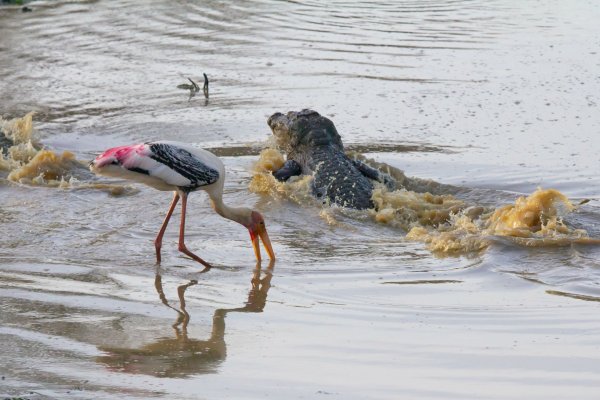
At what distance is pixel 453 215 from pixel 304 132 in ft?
7.10

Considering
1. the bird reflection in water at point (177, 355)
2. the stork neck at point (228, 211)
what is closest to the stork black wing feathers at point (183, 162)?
the stork neck at point (228, 211)

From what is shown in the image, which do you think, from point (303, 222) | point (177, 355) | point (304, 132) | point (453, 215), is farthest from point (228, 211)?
point (304, 132)

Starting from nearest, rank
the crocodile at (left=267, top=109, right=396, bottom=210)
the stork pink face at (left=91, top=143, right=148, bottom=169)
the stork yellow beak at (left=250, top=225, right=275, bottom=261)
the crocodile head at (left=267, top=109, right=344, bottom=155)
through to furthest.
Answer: the stork pink face at (left=91, top=143, right=148, bottom=169)
the stork yellow beak at (left=250, top=225, right=275, bottom=261)
the crocodile at (left=267, top=109, right=396, bottom=210)
the crocodile head at (left=267, top=109, right=344, bottom=155)

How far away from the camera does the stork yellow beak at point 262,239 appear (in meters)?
7.98

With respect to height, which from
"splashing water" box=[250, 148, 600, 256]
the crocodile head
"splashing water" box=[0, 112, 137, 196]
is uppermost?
the crocodile head

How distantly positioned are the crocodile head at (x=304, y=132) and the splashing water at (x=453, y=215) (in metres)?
0.42

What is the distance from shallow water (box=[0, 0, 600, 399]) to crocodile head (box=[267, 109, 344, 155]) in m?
0.46

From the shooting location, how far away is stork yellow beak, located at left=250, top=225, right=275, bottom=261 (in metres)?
7.98

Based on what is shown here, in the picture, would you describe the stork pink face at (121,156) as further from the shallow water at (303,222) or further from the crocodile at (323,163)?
the crocodile at (323,163)

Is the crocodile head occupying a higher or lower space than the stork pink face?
lower

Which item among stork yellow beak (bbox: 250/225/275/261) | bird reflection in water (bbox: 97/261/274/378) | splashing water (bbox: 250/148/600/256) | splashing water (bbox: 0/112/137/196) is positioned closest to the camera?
bird reflection in water (bbox: 97/261/274/378)

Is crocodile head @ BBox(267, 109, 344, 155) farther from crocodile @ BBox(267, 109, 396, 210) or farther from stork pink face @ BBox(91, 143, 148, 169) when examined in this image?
stork pink face @ BBox(91, 143, 148, 169)

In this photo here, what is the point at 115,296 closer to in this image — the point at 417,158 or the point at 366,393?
the point at 366,393

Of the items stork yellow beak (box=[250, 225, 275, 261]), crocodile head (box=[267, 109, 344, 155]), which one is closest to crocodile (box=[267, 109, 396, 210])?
crocodile head (box=[267, 109, 344, 155])
